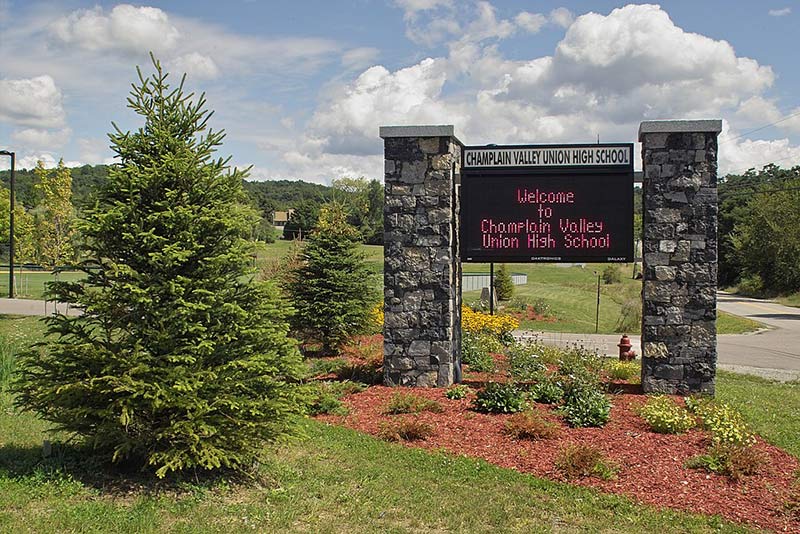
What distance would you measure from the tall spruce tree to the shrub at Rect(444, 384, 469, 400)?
433 cm

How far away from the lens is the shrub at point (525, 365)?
11.2 m

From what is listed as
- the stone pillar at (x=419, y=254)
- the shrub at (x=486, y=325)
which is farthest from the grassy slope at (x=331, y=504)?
the shrub at (x=486, y=325)

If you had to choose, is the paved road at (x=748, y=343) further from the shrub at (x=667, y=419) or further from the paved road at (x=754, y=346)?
the shrub at (x=667, y=419)

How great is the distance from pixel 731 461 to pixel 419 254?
5.53 m

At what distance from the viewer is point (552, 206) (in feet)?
36.1

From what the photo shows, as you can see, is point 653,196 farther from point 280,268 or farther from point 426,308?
point 280,268

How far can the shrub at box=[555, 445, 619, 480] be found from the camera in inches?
289

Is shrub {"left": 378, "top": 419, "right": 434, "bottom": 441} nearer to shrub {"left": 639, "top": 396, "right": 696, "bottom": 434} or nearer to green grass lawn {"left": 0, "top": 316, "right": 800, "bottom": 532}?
green grass lawn {"left": 0, "top": 316, "right": 800, "bottom": 532}

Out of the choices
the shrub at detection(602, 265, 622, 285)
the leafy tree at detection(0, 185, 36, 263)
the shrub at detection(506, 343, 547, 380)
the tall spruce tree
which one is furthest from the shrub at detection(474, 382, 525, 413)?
the shrub at detection(602, 265, 622, 285)

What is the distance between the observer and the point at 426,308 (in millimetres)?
11406

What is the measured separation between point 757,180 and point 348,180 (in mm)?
49092

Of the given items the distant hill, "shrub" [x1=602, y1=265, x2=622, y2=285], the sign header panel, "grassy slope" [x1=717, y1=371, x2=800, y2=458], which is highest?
the distant hill

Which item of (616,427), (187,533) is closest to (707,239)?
(616,427)

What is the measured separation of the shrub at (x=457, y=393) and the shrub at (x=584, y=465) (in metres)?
3.05
